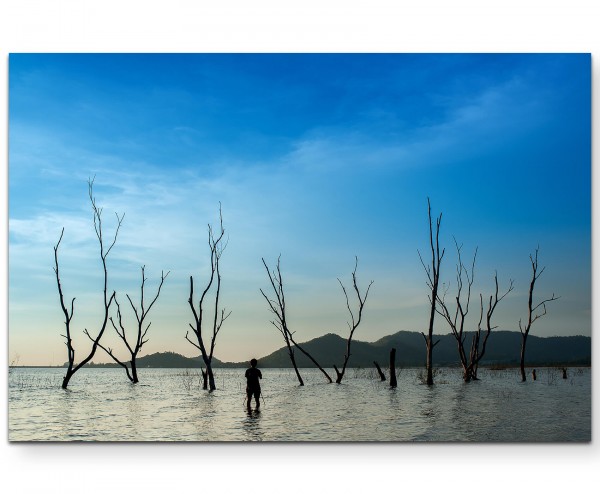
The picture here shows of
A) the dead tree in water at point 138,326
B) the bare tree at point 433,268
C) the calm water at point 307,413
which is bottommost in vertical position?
the calm water at point 307,413

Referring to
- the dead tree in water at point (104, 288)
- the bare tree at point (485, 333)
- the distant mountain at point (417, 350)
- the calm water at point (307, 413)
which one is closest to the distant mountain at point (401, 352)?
the distant mountain at point (417, 350)

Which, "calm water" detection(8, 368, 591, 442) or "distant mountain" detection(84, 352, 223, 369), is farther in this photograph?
"distant mountain" detection(84, 352, 223, 369)

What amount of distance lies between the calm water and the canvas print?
0.16 feet

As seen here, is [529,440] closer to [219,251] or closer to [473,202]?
[473,202]

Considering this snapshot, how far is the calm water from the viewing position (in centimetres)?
555

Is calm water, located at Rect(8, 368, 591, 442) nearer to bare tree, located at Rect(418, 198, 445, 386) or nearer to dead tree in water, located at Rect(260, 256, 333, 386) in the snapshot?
dead tree in water, located at Rect(260, 256, 333, 386)

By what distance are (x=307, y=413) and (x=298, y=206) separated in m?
2.48

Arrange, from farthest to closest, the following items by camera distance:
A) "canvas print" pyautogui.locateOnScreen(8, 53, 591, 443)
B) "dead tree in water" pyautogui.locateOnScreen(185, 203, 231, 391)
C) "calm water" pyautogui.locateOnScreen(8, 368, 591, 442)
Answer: "dead tree in water" pyautogui.locateOnScreen(185, 203, 231, 391) < "canvas print" pyautogui.locateOnScreen(8, 53, 591, 443) < "calm water" pyautogui.locateOnScreen(8, 368, 591, 442)

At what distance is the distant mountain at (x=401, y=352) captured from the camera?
242 inches

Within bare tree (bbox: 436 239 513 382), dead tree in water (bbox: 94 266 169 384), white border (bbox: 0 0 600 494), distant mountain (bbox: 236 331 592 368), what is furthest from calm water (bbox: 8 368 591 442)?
bare tree (bbox: 436 239 513 382)

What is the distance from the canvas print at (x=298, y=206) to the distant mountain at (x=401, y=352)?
95mm
